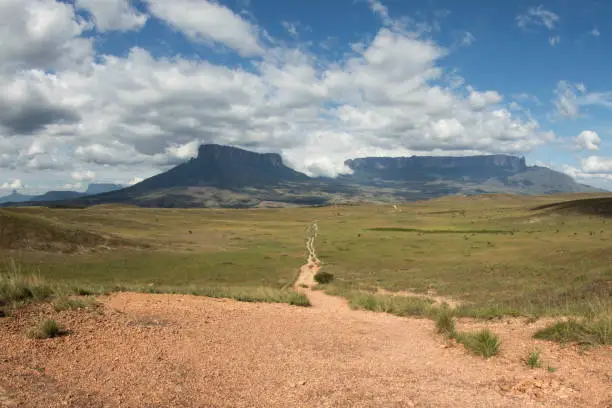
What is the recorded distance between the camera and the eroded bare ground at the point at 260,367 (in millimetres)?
8242

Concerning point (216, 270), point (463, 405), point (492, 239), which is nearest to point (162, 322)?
point (463, 405)

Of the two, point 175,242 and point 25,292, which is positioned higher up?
point 25,292

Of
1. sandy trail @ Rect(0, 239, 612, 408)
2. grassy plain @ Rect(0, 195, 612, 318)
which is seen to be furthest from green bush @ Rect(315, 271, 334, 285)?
sandy trail @ Rect(0, 239, 612, 408)

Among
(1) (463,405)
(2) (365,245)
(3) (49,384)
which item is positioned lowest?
(2) (365,245)

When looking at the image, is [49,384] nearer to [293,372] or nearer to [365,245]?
[293,372]

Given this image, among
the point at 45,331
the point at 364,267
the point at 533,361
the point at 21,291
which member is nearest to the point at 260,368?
the point at 45,331

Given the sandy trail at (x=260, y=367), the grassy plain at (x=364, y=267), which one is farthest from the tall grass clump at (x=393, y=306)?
the sandy trail at (x=260, y=367)

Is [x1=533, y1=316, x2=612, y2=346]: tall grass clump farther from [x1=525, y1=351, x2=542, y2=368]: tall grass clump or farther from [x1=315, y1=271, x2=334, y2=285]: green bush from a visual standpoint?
[x1=315, y1=271, x2=334, y2=285]: green bush

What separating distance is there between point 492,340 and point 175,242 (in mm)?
69345

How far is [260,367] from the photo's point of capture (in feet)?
33.7

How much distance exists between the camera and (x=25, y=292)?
12.9 meters

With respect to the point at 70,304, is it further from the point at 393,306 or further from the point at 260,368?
the point at 393,306

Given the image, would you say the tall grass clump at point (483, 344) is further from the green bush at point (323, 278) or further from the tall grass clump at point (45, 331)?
the green bush at point (323, 278)

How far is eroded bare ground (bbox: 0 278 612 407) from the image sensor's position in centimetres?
824
